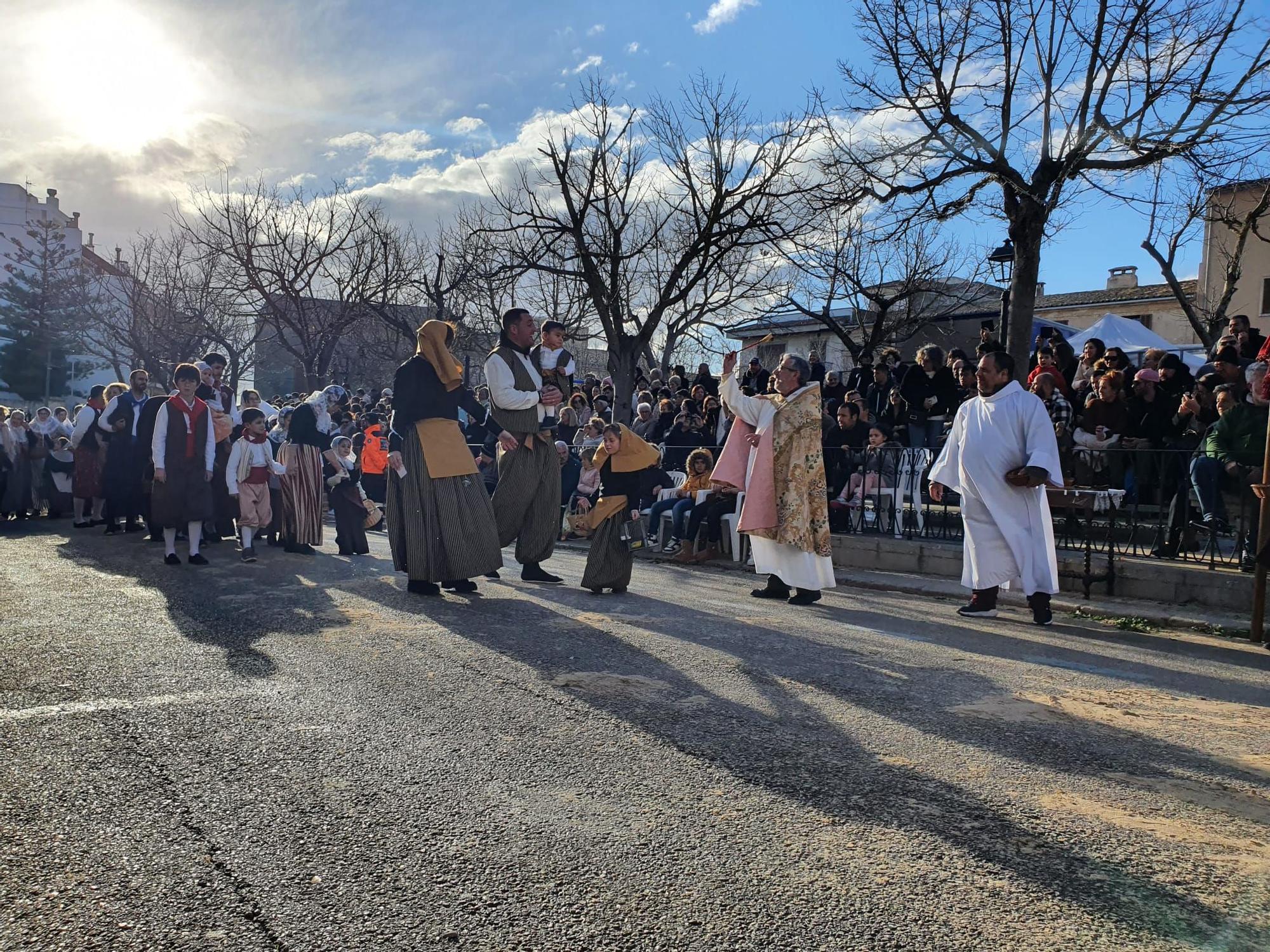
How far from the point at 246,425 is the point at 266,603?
174 inches

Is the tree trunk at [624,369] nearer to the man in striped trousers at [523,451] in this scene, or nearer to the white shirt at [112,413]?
the white shirt at [112,413]

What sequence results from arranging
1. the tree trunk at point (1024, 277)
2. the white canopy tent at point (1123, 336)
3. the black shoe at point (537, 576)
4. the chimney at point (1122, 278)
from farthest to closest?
the chimney at point (1122, 278) < the white canopy tent at point (1123, 336) < the tree trunk at point (1024, 277) < the black shoe at point (537, 576)

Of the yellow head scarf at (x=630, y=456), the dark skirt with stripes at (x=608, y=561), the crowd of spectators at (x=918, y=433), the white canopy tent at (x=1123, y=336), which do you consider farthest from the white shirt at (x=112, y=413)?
the white canopy tent at (x=1123, y=336)

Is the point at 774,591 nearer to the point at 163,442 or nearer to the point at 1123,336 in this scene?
the point at 163,442

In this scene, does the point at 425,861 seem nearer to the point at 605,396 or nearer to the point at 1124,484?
the point at 1124,484

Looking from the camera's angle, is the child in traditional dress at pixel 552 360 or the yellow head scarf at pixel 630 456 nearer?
the child in traditional dress at pixel 552 360

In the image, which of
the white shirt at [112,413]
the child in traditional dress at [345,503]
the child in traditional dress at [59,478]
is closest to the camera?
the child in traditional dress at [345,503]

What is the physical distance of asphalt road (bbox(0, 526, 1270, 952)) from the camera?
258 cm

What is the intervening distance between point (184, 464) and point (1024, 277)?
11.5 meters

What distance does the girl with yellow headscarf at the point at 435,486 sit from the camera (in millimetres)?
8141

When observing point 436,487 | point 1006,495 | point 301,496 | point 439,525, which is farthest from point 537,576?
point 301,496

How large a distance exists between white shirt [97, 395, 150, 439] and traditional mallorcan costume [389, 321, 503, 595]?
6.74 meters

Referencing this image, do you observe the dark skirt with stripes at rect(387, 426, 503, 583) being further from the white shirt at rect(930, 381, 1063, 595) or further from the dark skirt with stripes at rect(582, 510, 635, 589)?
the white shirt at rect(930, 381, 1063, 595)

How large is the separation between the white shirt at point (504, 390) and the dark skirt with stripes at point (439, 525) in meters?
0.71
